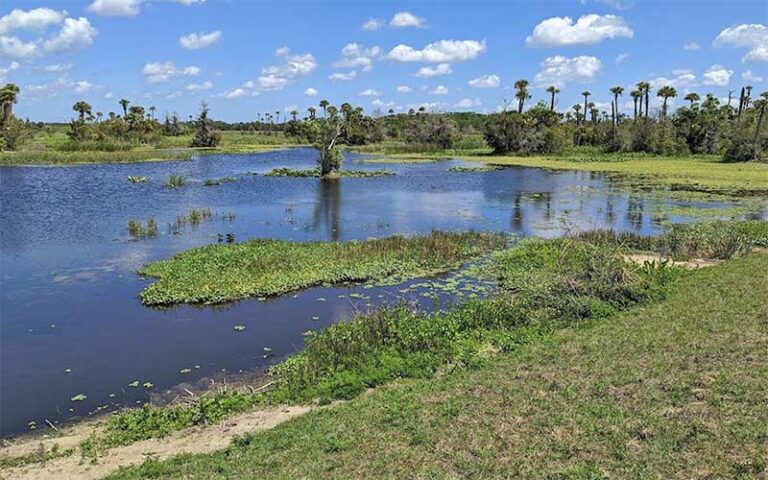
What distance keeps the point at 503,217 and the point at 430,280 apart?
14.3 m

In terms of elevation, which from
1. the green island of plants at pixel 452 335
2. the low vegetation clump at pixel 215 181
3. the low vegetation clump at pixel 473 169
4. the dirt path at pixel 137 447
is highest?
the low vegetation clump at pixel 473 169

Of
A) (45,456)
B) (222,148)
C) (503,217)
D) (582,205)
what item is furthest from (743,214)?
(222,148)

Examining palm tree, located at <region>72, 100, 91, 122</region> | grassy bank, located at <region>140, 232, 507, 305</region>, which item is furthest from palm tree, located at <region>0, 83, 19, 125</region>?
grassy bank, located at <region>140, 232, 507, 305</region>

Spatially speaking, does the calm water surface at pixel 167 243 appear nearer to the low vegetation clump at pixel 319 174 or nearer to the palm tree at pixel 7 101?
the low vegetation clump at pixel 319 174

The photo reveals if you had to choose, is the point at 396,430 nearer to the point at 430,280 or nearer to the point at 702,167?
the point at 430,280

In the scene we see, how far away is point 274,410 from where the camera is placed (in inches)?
416

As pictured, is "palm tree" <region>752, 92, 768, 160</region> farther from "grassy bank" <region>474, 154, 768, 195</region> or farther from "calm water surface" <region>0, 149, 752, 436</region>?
"calm water surface" <region>0, 149, 752, 436</region>

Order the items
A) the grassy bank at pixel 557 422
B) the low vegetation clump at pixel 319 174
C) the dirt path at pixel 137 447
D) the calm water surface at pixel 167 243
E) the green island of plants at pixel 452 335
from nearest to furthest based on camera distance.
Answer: the grassy bank at pixel 557 422 < the dirt path at pixel 137 447 < the green island of plants at pixel 452 335 < the calm water surface at pixel 167 243 < the low vegetation clump at pixel 319 174

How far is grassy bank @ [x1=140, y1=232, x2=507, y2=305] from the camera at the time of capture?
18.2 metres

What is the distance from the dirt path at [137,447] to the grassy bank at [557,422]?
1.95 feet

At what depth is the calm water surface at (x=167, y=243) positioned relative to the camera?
13.4 m

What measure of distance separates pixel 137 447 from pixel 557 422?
6514mm

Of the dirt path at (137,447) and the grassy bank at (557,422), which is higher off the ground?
the grassy bank at (557,422)

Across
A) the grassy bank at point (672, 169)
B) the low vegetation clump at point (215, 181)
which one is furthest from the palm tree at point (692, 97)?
the low vegetation clump at point (215, 181)
